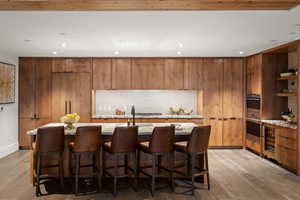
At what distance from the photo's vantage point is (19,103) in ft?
26.6

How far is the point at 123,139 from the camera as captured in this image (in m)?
4.39

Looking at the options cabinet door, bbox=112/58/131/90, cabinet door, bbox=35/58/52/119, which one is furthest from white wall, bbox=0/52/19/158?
cabinet door, bbox=112/58/131/90

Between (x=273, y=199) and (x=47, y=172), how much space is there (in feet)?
11.8

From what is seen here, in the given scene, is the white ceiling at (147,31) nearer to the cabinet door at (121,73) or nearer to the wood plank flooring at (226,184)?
the cabinet door at (121,73)

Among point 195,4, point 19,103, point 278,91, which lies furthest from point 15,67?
point 278,91

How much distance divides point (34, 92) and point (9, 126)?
3.72 feet

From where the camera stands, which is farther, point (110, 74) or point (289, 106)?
point (110, 74)

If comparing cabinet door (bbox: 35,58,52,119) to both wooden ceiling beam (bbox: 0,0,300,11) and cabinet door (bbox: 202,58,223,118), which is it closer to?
cabinet door (bbox: 202,58,223,118)

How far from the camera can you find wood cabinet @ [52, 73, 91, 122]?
8.05 meters

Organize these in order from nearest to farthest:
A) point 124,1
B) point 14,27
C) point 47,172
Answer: point 124,1 → point 14,27 → point 47,172

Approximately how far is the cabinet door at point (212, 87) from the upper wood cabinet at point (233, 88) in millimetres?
138

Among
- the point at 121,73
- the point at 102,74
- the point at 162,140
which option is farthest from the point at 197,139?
the point at 102,74

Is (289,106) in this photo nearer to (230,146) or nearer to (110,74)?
(230,146)

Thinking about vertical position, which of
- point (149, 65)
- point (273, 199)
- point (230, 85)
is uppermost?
point (149, 65)
